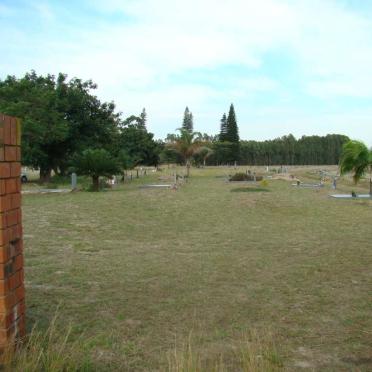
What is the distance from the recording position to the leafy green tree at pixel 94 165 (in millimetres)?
20484

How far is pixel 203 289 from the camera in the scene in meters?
5.21

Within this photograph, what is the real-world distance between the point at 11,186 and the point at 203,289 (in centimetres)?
275

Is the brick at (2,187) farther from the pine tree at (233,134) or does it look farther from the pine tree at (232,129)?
the pine tree at (232,129)

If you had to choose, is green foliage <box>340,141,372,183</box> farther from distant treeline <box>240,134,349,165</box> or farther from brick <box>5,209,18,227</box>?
distant treeline <box>240,134,349,165</box>

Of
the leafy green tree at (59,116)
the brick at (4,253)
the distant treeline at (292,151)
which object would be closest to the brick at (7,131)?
the brick at (4,253)

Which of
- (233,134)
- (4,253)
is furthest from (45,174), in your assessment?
(233,134)

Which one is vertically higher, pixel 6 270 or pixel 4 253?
pixel 4 253

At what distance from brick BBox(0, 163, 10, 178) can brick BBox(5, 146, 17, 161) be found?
1.9 inches

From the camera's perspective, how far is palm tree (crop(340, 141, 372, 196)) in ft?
61.6

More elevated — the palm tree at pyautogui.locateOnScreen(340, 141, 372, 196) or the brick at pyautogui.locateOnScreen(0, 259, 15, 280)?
the palm tree at pyautogui.locateOnScreen(340, 141, 372, 196)

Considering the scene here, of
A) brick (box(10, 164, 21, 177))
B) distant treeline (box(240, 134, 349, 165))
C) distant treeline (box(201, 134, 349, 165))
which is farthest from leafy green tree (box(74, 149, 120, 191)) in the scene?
distant treeline (box(240, 134, 349, 165))

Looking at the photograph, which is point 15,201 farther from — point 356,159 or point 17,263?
point 356,159

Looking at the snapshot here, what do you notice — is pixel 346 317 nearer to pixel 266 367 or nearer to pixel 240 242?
pixel 266 367

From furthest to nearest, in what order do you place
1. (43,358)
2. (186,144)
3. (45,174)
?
1. (186,144)
2. (45,174)
3. (43,358)
